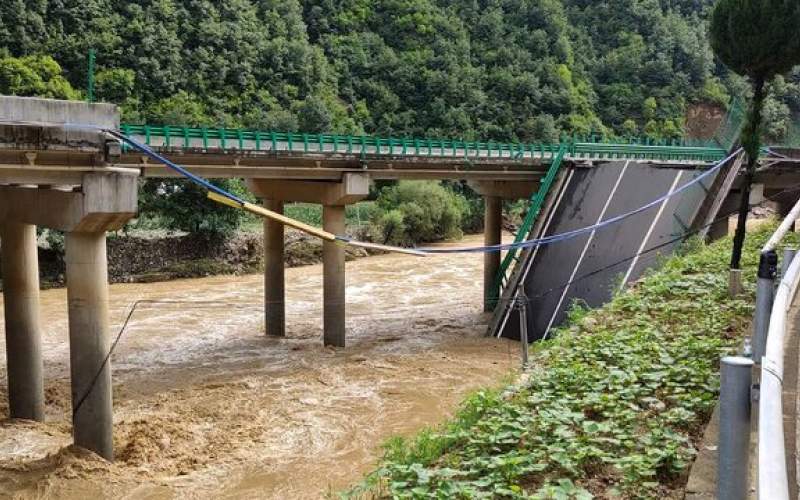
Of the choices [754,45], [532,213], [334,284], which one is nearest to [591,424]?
[754,45]

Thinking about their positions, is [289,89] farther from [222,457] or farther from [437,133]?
[222,457]

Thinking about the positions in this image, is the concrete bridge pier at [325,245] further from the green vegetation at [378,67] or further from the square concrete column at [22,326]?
the green vegetation at [378,67]

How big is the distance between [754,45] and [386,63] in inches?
2428

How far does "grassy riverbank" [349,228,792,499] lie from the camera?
17.3 ft

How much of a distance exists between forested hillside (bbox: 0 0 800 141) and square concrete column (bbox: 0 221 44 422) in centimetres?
3506

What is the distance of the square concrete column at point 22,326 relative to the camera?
48.8ft

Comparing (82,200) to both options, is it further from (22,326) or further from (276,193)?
(276,193)

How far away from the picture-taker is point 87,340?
40.0ft

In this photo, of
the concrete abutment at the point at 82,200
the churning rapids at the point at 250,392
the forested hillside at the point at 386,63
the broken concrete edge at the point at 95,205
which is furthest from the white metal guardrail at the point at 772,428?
the forested hillside at the point at 386,63

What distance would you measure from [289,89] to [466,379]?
47.8 m

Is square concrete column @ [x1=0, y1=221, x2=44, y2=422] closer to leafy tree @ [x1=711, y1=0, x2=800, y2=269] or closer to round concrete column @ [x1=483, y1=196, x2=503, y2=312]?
leafy tree @ [x1=711, y1=0, x2=800, y2=269]

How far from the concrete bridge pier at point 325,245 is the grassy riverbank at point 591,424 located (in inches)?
500

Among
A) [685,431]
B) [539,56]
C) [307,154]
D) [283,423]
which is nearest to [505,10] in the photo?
[539,56]

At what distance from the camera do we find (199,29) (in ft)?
196
